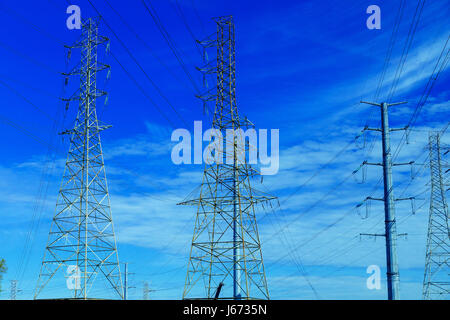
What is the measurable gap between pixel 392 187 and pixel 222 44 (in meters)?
22.7

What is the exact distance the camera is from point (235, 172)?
37125 mm

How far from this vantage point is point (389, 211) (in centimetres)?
2862

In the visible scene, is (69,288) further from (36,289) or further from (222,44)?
(222,44)

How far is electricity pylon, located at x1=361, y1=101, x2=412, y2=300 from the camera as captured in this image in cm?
2708

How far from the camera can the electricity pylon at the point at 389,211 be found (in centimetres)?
2708
